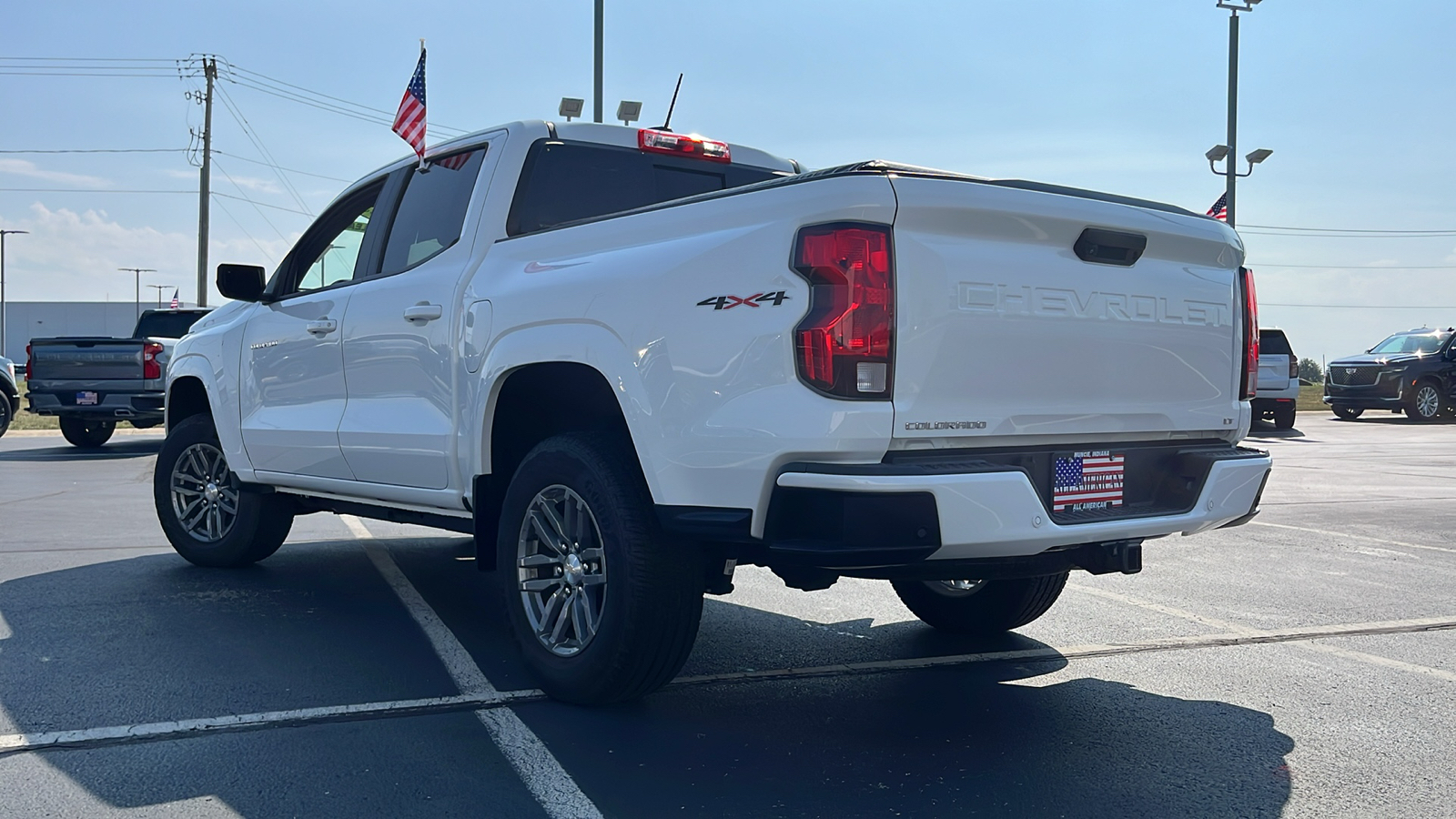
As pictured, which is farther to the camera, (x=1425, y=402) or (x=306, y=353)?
(x=1425, y=402)

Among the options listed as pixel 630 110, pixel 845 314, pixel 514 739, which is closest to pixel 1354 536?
pixel 845 314

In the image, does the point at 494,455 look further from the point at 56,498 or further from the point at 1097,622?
the point at 56,498

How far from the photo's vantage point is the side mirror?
6219mm

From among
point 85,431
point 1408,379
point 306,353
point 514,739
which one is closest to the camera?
point 514,739

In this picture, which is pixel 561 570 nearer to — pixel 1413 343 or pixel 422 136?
pixel 422 136

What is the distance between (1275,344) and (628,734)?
22.1 m

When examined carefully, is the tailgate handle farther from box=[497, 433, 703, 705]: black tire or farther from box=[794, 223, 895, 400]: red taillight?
box=[497, 433, 703, 705]: black tire

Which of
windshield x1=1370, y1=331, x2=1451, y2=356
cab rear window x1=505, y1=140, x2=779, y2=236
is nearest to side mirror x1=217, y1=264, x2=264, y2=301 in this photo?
cab rear window x1=505, y1=140, x2=779, y2=236

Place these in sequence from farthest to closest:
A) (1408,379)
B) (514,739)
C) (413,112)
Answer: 1. (1408,379)
2. (413,112)
3. (514,739)

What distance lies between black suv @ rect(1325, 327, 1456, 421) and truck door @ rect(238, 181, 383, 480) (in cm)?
2578

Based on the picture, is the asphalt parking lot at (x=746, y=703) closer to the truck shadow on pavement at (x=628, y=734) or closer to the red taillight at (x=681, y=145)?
the truck shadow on pavement at (x=628, y=734)

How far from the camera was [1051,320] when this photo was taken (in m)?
3.77

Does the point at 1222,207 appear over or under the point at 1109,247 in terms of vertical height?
over

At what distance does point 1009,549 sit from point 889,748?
2.39 feet
